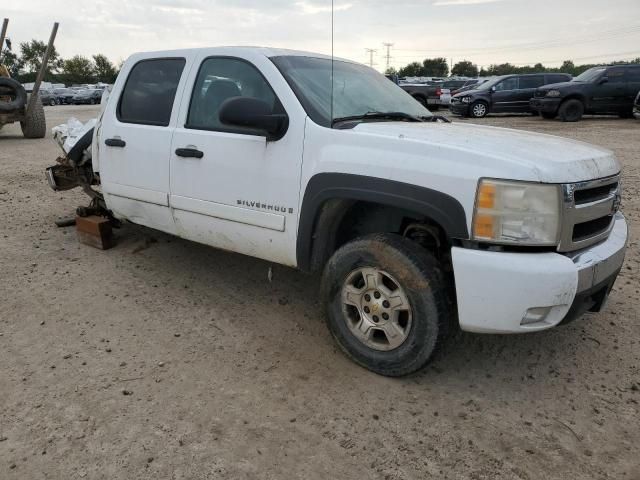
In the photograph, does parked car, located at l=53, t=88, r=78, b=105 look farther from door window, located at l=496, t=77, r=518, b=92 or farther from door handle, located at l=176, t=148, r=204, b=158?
door handle, located at l=176, t=148, r=204, b=158

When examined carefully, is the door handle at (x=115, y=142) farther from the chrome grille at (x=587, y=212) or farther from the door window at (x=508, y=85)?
the door window at (x=508, y=85)

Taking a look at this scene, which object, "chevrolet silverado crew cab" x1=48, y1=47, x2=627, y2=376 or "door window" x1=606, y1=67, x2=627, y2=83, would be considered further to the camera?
"door window" x1=606, y1=67, x2=627, y2=83

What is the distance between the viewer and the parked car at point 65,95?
44.5m

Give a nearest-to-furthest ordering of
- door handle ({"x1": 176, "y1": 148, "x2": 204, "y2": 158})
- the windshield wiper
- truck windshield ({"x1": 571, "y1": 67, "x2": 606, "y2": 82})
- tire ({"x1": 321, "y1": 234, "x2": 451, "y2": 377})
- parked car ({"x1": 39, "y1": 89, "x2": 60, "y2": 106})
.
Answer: tire ({"x1": 321, "y1": 234, "x2": 451, "y2": 377}), the windshield wiper, door handle ({"x1": 176, "y1": 148, "x2": 204, "y2": 158}), truck windshield ({"x1": 571, "y1": 67, "x2": 606, "y2": 82}), parked car ({"x1": 39, "y1": 89, "x2": 60, "y2": 106})

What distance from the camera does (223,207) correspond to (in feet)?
11.3

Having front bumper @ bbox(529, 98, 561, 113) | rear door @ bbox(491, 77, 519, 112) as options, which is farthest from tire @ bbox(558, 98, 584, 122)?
rear door @ bbox(491, 77, 519, 112)

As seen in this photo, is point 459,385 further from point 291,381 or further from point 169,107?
point 169,107

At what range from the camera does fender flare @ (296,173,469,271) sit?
2.46 m

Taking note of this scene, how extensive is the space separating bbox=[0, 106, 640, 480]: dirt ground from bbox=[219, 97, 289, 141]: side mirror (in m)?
1.33

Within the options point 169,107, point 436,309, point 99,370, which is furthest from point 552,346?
point 169,107

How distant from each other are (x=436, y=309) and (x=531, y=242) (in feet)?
1.82

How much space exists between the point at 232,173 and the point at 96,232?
2.29m

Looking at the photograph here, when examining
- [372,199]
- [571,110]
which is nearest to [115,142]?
[372,199]

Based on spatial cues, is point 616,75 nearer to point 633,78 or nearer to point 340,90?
point 633,78
